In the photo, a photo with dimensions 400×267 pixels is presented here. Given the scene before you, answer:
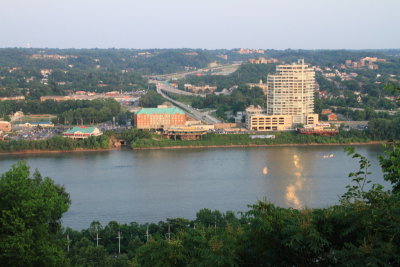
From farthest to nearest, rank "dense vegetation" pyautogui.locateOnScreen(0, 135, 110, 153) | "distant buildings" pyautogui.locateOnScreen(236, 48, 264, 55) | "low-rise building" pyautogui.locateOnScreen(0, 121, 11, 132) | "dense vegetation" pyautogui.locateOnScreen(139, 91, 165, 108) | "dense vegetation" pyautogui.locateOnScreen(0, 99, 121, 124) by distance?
"distant buildings" pyautogui.locateOnScreen(236, 48, 264, 55) → "dense vegetation" pyautogui.locateOnScreen(139, 91, 165, 108) → "dense vegetation" pyautogui.locateOnScreen(0, 99, 121, 124) → "low-rise building" pyautogui.locateOnScreen(0, 121, 11, 132) → "dense vegetation" pyautogui.locateOnScreen(0, 135, 110, 153)

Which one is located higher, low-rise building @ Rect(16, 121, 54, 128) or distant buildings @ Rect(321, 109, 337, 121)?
distant buildings @ Rect(321, 109, 337, 121)

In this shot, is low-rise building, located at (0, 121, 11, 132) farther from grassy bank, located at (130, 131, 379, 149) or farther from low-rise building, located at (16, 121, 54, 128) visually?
grassy bank, located at (130, 131, 379, 149)

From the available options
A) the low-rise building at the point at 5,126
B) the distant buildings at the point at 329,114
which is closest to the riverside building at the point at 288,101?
the distant buildings at the point at 329,114

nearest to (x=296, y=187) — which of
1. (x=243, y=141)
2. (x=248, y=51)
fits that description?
(x=243, y=141)

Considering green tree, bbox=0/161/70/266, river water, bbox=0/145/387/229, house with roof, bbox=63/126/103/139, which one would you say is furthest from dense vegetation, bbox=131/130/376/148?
green tree, bbox=0/161/70/266

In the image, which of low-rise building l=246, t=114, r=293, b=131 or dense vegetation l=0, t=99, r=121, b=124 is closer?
low-rise building l=246, t=114, r=293, b=131

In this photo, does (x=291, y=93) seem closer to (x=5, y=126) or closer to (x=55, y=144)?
(x=55, y=144)
